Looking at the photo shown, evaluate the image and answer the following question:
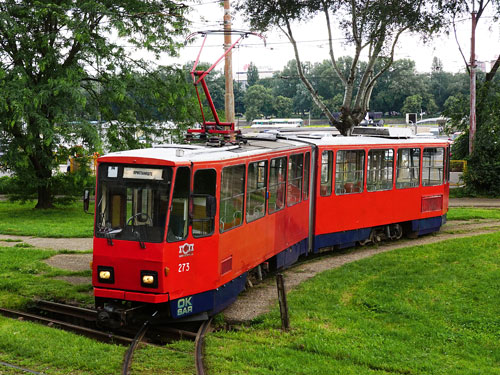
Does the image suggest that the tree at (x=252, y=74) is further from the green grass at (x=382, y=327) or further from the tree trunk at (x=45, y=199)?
the green grass at (x=382, y=327)

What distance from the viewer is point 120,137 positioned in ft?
86.9

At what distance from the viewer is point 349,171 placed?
17.5 meters

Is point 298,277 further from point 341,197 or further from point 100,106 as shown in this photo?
point 100,106

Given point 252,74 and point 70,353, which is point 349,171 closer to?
point 70,353

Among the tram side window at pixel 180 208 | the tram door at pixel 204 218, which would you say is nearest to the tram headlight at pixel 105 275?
the tram side window at pixel 180 208

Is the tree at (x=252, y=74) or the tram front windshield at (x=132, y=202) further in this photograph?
the tree at (x=252, y=74)

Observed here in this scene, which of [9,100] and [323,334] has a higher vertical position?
[9,100]

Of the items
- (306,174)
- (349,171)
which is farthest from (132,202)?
(349,171)

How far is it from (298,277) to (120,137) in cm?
1370

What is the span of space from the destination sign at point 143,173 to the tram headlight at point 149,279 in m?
1.44

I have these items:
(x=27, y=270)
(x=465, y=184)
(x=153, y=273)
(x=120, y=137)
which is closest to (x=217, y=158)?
(x=153, y=273)

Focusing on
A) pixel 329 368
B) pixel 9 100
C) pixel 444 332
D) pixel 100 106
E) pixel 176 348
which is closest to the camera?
pixel 329 368

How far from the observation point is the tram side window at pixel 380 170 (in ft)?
59.1

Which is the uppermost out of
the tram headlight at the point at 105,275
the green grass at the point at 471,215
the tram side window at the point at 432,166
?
the tram side window at the point at 432,166
